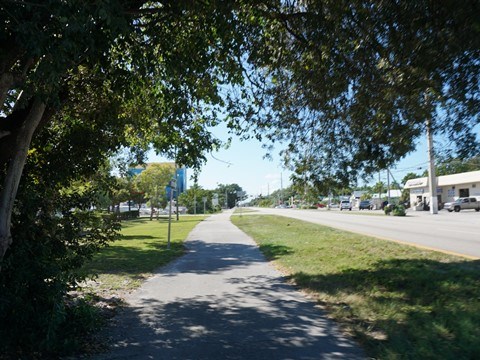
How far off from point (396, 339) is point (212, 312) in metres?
2.95

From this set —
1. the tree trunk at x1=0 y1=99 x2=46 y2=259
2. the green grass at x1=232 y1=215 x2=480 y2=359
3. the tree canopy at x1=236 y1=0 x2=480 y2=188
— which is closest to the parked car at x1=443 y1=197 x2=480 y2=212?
the green grass at x1=232 y1=215 x2=480 y2=359

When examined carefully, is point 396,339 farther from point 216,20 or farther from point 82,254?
point 216,20

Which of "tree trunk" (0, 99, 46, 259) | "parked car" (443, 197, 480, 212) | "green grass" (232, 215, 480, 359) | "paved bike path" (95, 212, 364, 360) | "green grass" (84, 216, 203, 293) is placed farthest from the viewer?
"parked car" (443, 197, 480, 212)

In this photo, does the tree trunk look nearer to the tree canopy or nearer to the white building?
the tree canopy

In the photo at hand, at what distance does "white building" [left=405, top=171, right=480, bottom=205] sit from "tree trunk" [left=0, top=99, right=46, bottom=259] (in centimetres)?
5979

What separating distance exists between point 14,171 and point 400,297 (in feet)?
20.1

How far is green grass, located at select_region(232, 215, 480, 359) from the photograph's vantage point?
5.00 m

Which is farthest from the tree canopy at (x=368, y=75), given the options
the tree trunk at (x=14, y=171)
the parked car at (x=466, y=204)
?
the parked car at (x=466, y=204)

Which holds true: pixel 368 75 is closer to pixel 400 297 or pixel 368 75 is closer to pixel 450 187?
pixel 400 297

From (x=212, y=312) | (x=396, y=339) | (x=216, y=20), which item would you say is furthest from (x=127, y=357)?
(x=216, y=20)

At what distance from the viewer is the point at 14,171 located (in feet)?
18.4

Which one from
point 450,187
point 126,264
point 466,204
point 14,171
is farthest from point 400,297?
point 450,187

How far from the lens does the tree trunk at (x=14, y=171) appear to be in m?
5.30

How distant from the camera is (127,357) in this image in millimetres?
5094
